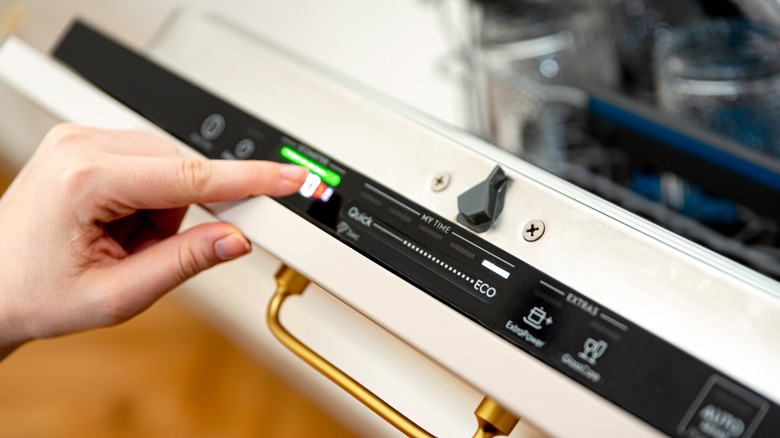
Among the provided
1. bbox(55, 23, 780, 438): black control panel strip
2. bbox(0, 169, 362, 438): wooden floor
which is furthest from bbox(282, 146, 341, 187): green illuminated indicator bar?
bbox(0, 169, 362, 438): wooden floor

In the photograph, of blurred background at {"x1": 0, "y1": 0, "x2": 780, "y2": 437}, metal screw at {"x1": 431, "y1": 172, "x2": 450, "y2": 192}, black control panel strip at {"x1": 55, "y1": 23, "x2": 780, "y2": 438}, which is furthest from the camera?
blurred background at {"x1": 0, "y1": 0, "x2": 780, "y2": 437}

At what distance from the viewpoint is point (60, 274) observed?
562mm

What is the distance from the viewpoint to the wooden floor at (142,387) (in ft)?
3.60

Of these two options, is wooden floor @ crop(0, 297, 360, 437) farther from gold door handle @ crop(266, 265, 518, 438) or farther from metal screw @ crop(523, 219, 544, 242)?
metal screw @ crop(523, 219, 544, 242)

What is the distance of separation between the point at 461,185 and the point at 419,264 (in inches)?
2.4

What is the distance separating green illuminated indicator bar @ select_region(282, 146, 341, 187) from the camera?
0.50m

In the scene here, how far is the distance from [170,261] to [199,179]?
81mm

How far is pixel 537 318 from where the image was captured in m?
0.40

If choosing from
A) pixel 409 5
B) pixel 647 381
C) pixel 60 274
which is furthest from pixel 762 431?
pixel 409 5

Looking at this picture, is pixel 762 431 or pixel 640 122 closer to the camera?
pixel 762 431

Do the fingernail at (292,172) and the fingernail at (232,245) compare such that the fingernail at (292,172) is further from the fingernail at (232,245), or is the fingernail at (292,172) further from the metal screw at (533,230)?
the metal screw at (533,230)

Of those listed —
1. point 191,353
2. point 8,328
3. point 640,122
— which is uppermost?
point 640,122

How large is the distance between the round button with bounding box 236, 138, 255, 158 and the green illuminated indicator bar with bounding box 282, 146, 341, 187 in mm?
27

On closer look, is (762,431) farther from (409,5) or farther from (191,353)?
(191,353)
